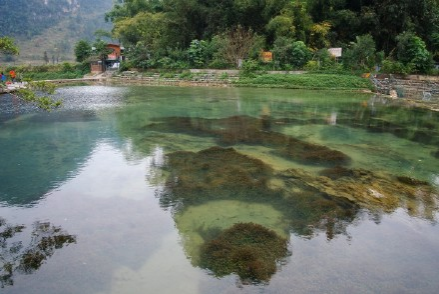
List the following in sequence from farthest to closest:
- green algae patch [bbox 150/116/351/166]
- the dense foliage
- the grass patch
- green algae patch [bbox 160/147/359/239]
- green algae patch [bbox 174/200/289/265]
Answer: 1. the dense foliage
2. the grass patch
3. green algae patch [bbox 150/116/351/166]
4. green algae patch [bbox 160/147/359/239]
5. green algae patch [bbox 174/200/289/265]

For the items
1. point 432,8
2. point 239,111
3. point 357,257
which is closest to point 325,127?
point 239,111

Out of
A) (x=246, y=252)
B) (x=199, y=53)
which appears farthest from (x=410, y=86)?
(x=246, y=252)

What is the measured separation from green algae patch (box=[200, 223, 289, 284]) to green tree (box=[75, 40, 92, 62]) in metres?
39.4

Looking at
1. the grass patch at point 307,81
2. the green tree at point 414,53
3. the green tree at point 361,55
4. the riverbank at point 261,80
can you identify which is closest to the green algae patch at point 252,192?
the grass patch at point 307,81

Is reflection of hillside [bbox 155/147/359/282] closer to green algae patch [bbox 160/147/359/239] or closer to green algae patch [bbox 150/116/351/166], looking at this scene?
green algae patch [bbox 160/147/359/239]

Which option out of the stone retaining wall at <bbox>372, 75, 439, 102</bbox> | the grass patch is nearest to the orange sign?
the grass patch

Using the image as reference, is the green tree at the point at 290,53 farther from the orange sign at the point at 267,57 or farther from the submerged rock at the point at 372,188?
the submerged rock at the point at 372,188

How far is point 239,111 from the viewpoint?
19.2 m

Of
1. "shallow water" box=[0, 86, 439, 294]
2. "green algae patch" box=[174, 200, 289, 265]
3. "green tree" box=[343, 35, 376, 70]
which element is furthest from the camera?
"green tree" box=[343, 35, 376, 70]

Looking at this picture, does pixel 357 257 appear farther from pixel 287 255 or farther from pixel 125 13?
pixel 125 13

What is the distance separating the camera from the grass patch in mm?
28469

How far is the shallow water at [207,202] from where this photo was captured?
588cm

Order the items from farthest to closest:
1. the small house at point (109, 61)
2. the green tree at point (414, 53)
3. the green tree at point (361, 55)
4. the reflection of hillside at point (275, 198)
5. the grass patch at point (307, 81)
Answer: the small house at point (109, 61)
the green tree at point (361, 55)
the green tree at point (414, 53)
the grass patch at point (307, 81)
the reflection of hillside at point (275, 198)

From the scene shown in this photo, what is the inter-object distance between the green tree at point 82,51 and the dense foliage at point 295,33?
6.59m
